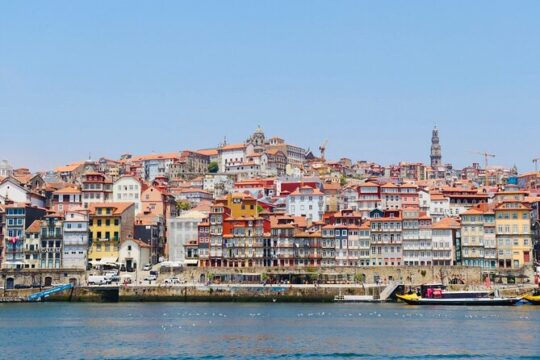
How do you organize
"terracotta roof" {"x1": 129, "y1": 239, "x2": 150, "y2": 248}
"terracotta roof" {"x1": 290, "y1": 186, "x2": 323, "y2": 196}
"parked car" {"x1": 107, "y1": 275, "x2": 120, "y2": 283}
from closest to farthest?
"parked car" {"x1": 107, "y1": 275, "x2": 120, "y2": 283}
"terracotta roof" {"x1": 129, "y1": 239, "x2": 150, "y2": 248}
"terracotta roof" {"x1": 290, "y1": 186, "x2": 323, "y2": 196}

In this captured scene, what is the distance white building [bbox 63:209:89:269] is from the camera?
108 metres

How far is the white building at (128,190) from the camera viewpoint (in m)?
127

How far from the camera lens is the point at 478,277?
98.8 metres

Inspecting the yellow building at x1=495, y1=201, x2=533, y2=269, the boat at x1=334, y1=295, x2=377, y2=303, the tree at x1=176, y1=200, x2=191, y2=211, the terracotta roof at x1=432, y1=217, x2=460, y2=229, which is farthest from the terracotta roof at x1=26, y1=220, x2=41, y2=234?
the yellow building at x1=495, y1=201, x2=533, y2=269

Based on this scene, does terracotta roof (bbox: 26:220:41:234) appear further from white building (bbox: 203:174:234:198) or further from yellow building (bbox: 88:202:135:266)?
white building (bbox: 203:174:234:198)

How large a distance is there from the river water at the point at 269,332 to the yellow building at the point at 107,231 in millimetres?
20744

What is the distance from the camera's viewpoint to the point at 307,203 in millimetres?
127000

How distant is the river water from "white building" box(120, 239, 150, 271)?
19182mm

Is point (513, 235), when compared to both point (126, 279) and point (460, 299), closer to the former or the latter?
point (460, 299)

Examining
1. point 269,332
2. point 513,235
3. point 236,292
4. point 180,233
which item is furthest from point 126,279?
point 269,332

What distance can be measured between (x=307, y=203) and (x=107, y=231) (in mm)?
28763

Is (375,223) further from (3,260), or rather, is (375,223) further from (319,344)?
(319,344)

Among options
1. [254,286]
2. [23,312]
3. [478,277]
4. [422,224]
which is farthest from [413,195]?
[23,312]

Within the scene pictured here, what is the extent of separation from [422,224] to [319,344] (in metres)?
51.9
